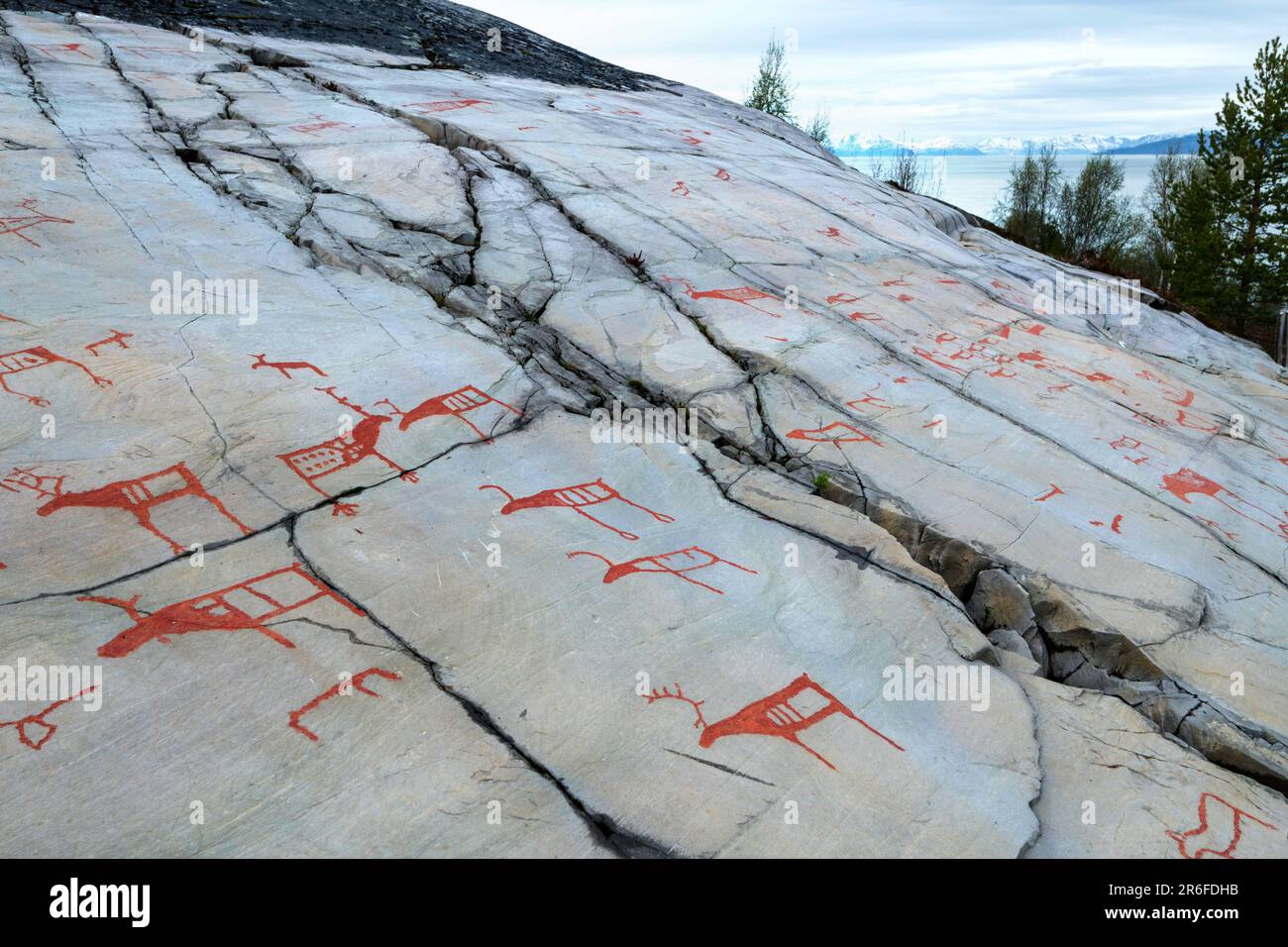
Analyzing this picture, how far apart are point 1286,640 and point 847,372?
3006mm

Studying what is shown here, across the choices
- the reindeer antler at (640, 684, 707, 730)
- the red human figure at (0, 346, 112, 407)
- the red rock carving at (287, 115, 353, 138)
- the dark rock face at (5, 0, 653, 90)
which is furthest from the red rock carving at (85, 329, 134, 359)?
the dark rock face at (5, 0, 653, 90)

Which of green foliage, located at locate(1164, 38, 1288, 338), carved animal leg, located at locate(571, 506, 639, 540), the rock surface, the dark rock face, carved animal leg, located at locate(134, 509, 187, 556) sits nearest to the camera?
the rock surface

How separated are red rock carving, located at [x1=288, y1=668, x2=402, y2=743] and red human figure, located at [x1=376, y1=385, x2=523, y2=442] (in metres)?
1.71

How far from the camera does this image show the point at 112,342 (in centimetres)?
454

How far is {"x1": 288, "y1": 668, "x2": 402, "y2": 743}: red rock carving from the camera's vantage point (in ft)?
9.14

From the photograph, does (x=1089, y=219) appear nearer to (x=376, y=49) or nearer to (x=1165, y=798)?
(x=376, y=49)

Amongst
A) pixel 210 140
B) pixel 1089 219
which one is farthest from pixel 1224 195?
pixel 210 140

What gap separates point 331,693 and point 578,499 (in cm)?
163

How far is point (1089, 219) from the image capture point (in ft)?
110

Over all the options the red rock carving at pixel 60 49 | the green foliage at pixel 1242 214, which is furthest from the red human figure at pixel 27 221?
the green foliage at pixel 1242 214

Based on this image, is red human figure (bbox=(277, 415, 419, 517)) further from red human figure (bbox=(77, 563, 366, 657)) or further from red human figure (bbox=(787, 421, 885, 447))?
red human figure (bbox=(787, 421, 885, 447))

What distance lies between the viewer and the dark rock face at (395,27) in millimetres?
11391

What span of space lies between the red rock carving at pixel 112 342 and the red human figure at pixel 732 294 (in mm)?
3861

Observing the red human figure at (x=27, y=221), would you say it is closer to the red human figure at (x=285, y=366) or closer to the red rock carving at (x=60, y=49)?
the red human figure at (x=285, y=366)
